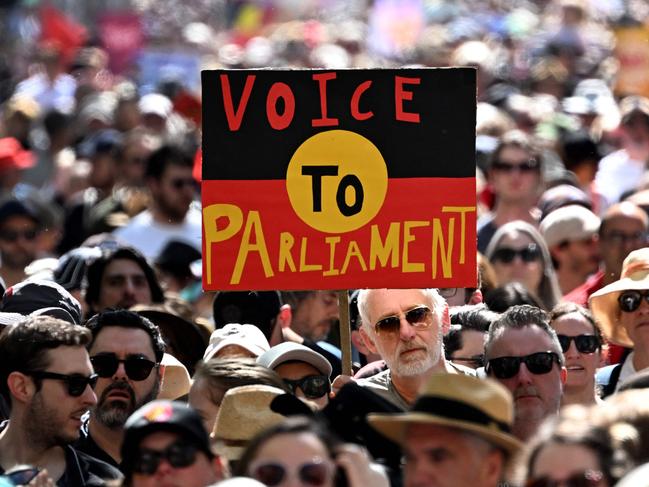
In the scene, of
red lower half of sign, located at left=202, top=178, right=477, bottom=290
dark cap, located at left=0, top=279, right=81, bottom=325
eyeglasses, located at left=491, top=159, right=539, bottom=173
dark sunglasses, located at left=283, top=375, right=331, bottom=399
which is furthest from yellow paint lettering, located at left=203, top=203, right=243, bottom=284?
eyeglasses, located at left=491, top=159, right=539, bottom=173

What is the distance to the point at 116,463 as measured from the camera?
8305mm

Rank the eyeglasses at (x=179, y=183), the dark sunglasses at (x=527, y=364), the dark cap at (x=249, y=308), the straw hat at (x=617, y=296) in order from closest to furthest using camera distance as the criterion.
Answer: the dark sunglasses at (x=527, y=364) < the straw hat at (x=617, y=296) < the dark cap at (x=249, y=308) < the eyeglasses at (x=179, y=183)

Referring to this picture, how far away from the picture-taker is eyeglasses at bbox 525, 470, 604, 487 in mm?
6074

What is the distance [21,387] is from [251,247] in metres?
A: 1.17

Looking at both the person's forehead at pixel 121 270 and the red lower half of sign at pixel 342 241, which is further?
the person's forehead at pixel 121 270

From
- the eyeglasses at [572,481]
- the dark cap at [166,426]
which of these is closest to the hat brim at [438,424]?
the eyeglasses at [572,481]

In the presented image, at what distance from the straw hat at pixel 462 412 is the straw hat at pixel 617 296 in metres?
3.32

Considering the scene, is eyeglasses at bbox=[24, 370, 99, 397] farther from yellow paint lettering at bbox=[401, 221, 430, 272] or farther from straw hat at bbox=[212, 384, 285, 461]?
yellow paint lettering at bbox=[401, 221, 430, 272]

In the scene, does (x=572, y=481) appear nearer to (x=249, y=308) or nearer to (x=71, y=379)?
(x=71, y=379)

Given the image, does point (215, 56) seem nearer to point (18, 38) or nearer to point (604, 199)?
point (18, 38)

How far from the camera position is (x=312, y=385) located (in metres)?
8.62

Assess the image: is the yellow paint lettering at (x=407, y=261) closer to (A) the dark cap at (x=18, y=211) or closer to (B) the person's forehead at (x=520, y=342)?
(B) the person's forehead at (x=520, y=342)

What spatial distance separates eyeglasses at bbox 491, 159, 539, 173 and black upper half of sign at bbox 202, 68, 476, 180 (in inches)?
188

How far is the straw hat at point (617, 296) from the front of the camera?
976cm
